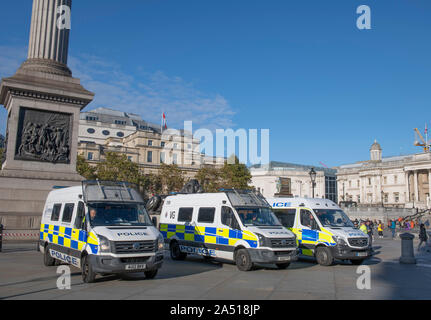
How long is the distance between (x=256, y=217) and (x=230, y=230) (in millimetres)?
1075

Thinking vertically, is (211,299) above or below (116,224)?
below

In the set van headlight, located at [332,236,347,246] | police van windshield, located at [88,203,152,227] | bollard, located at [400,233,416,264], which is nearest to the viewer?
police van windshield, located at [88,203,152,227]

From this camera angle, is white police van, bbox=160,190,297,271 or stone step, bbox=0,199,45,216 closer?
white police van, bbox=160,190,297,271

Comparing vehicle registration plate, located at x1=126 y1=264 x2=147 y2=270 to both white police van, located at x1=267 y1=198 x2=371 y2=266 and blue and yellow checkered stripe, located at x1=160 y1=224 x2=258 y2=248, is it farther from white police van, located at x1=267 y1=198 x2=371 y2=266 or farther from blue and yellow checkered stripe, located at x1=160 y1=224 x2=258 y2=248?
white police van, located at x1=267 y1=198 x2=371 y2=266

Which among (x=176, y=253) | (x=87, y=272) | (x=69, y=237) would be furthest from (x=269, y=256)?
(x=69, y=237)

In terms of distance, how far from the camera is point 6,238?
1875cm

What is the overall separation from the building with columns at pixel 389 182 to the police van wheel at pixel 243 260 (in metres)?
77.2

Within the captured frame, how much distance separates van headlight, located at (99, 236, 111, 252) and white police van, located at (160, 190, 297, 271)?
490 cm

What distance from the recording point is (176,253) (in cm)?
1658

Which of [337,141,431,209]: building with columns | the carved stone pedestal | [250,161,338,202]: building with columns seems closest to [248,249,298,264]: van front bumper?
the carved stone pedestal

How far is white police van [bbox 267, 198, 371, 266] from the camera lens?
14.8m

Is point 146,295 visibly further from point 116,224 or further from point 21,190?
point 21,190

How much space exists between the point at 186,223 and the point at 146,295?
24.6ft
